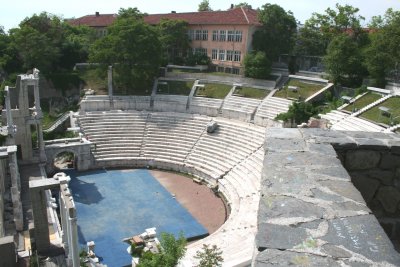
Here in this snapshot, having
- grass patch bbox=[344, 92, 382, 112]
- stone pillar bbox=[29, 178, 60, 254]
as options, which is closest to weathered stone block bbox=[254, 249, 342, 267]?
stone pillar bbox=[29, 178, 60, 254]

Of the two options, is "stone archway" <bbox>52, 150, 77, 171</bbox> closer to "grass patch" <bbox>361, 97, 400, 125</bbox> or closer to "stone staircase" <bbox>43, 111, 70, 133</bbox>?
"stone staircase" <bbox>43, 111, 70, 133</bbox>

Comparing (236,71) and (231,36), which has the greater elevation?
(231,36)

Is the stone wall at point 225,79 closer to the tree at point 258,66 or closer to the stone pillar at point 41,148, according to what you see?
the tree at point 258,66

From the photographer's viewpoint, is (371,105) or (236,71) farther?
(236,71)

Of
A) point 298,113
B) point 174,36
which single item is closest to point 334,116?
point 298,113

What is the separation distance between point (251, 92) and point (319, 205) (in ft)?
116

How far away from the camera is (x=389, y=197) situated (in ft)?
16.6

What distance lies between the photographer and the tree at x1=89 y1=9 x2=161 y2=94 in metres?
37.6

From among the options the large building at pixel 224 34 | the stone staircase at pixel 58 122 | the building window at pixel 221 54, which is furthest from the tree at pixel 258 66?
the stone staircase at pixel 58 122

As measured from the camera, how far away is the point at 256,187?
81.4 ft

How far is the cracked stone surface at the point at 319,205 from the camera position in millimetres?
2727

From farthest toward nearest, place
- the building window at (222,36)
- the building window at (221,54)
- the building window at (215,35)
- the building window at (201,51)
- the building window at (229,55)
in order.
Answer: the building window at (201,51) < the building window at (215,35) < the building window at (221,54) < the building window at (222,36) < the building window at (229,55)

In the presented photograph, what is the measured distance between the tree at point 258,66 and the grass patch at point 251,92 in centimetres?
173

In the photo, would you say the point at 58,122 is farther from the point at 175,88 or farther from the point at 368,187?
the point at 368,187
